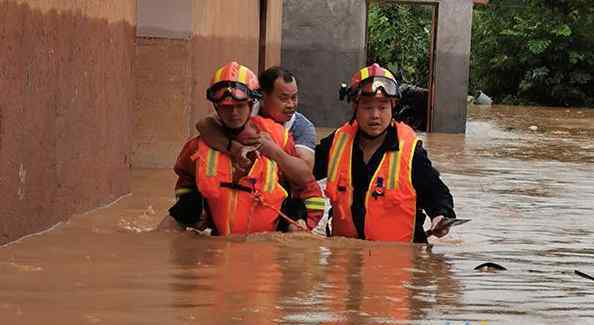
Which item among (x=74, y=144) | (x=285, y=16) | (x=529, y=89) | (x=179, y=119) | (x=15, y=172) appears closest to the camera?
(x=15, y=172)

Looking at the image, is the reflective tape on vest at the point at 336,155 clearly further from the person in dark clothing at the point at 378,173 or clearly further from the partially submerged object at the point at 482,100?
the partially submerged object at the point at 482,100

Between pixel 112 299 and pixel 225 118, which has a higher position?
pixel 225 118

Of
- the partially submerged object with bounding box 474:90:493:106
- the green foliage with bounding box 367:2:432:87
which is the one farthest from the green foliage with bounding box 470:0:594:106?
the green foliage with bounding box 367:2:432:87

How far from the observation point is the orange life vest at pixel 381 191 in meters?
8.19

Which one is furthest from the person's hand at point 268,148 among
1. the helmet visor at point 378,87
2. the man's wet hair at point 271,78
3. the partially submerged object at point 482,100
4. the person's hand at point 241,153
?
the partially submerged object at point 482,100

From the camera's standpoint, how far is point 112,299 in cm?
612

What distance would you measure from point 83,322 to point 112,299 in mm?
558

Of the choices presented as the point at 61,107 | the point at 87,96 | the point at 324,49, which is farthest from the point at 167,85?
the point at 324,49

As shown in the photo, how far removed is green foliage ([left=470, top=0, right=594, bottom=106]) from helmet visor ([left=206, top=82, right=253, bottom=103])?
139ft

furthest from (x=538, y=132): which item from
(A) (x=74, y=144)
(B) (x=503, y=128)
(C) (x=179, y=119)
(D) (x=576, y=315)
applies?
(D) (x=576, y=315)

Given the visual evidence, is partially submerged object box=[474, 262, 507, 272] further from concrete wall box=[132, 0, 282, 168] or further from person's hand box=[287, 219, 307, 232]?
concrete wall box=[132, 0, 282, 168]

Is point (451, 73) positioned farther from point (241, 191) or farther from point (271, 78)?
point (241, 191)

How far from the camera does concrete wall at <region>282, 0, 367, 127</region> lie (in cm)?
2708

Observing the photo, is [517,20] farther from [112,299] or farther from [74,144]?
[112,299]
